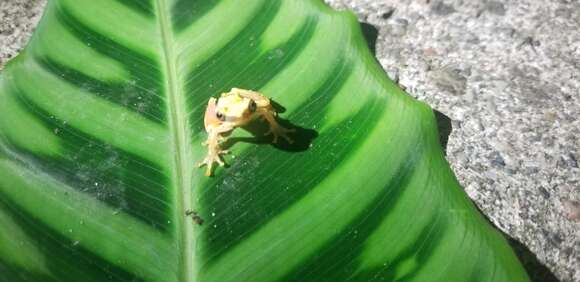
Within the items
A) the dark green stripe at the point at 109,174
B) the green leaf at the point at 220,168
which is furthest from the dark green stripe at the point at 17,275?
the dark green stripe at the point at 109,174

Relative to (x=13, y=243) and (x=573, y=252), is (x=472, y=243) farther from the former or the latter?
(x=13, y=243)

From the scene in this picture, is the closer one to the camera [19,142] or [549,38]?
[19,142]

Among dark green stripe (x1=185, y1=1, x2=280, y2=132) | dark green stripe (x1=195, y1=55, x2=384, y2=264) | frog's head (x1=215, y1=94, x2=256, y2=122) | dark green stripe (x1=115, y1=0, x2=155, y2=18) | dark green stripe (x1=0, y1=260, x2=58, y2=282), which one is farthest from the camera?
dark green stripe (x1=115, y1=0, x2=155, y2=18)

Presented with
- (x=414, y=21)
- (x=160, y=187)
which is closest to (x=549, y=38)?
→ (x=414, y=21)

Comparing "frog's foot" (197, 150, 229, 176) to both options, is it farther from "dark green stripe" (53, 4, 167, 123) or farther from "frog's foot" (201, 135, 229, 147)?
"dark green stripe" (53, 4, 167, 123)

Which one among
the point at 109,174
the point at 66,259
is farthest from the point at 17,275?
the point at 109,174

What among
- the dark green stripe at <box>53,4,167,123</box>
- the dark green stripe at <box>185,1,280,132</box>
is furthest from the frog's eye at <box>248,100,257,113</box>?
the dark green stripe at <box>53,4,167,123</box>
